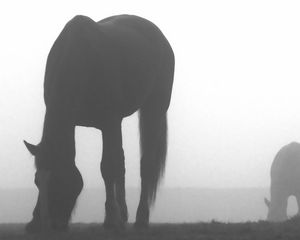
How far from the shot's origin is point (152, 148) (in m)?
11.4

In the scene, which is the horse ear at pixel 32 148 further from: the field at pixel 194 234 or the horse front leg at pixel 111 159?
the horse front leg at pixel 111 159

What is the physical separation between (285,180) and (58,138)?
23005 millimetres

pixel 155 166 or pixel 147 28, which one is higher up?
pixel 147 28

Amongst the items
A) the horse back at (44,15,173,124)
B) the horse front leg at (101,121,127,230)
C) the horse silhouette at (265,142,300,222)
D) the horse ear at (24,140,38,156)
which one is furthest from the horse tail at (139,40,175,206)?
the horse silhouette at (265,142,300,222)

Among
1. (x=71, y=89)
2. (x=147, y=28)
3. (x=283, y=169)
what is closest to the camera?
(x=71, y=89)

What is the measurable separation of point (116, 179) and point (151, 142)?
169cm

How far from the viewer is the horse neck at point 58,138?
869 centimetres

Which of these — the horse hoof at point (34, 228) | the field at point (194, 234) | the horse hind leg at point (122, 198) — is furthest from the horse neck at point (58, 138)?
the horse hind leg at point (122, 198)

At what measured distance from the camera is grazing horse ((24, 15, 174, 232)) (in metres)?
8.64

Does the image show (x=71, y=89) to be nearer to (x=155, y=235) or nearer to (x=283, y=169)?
(x=155, y=235)

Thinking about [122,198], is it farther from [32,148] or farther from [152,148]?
[32,148]

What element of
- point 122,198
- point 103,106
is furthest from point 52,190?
point 122,198

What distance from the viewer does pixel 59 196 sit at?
8.59 meters

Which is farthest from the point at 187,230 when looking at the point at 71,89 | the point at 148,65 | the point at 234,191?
the point at 234,191
